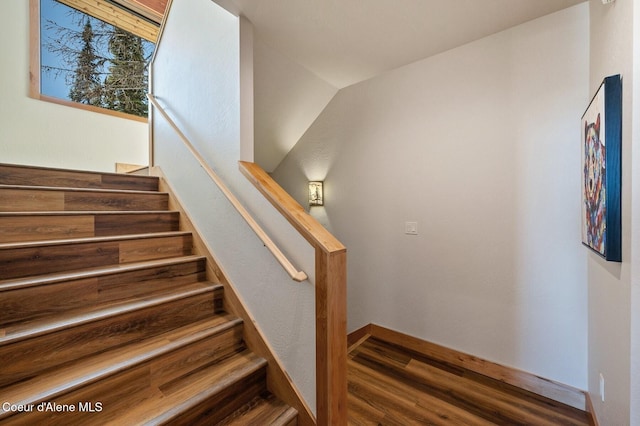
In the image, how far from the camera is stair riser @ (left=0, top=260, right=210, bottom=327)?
1.25m

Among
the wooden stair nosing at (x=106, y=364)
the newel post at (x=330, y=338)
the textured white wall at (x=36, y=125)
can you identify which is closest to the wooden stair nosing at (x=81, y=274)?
the wooden stair nosing at (x=106, y=364)

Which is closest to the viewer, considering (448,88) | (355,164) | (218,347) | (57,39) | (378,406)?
(218,347)

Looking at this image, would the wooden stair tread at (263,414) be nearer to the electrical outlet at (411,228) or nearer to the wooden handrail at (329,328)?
the wooden handrail at (329,328)

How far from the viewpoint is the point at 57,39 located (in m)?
2.99

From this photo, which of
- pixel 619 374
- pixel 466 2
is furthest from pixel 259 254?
pixel 466 2

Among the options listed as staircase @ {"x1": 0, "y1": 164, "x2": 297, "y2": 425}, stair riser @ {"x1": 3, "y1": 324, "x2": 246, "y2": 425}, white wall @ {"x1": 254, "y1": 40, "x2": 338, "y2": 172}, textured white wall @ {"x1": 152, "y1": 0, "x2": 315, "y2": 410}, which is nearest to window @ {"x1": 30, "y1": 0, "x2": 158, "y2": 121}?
textured white wall @ {"x1": 152, "y1": 0, "x2": 315, "y2": 410}

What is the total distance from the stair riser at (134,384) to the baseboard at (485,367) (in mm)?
1529

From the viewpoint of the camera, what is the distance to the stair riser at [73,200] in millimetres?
1676

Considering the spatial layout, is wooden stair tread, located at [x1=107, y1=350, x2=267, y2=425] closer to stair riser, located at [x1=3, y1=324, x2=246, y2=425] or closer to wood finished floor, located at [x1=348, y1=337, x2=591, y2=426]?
stair riser, located at [x1=3, y1=324, x2=246, y2=425]

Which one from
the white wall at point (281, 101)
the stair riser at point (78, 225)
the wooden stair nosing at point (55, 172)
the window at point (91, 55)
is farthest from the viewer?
the window at point (91, 55)

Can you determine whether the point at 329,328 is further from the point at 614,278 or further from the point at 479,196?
the point at 479,196

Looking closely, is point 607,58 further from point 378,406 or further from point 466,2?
point 378,406

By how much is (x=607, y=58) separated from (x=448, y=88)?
98 centimetres

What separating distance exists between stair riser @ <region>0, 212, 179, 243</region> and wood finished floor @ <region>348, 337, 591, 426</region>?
1.97 metres
